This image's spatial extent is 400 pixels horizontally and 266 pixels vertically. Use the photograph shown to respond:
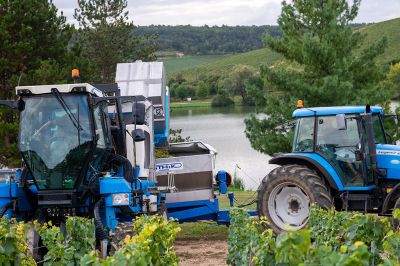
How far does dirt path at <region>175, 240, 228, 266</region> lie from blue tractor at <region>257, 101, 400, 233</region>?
0.97 metres

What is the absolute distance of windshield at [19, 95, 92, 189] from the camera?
32.4ft

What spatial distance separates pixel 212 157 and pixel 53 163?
11.5 ft

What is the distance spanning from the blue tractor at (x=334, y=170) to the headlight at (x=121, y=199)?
2.68 meters

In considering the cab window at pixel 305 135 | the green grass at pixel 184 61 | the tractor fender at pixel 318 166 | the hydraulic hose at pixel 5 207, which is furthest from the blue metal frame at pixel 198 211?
the green grass at pixel 184 61

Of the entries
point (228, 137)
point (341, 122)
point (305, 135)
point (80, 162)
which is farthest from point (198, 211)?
point (228, 137)

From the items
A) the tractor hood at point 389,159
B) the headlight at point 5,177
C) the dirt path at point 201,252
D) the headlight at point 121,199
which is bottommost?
the dirt path at point 201,252

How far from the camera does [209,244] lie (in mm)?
12641

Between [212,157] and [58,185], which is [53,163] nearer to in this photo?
[58,185]

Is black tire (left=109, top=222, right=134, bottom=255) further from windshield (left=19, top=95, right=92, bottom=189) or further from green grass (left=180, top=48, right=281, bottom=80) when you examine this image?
green grass (left=180, top=48, right=281, bottom=80)

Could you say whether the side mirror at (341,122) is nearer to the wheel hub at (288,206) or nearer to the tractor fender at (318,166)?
the tractor fender at (318,166)

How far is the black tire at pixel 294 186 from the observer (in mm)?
11367

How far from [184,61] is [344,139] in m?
111

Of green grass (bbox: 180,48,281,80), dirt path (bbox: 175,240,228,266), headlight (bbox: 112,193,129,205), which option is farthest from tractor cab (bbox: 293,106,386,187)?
green grass (bbox: 180,48,281,80)

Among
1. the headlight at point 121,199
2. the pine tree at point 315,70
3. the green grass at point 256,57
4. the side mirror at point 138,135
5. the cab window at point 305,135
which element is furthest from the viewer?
the green grass at point 256,57
